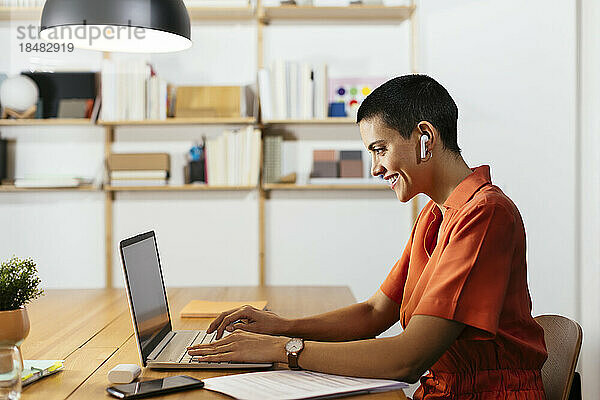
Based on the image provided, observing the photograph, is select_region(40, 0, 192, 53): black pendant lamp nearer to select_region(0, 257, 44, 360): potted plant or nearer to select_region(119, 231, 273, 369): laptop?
select_region(119, 231, 273, 369): laptop

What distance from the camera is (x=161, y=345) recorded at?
158cm

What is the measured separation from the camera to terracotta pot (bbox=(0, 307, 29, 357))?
48.7 inches

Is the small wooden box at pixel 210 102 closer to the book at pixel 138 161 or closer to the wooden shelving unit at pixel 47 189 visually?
the book at pixel 138 161

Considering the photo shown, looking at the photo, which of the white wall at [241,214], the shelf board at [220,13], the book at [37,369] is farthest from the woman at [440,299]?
the shelf board at [220,13]

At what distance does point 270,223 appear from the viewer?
3607 mm

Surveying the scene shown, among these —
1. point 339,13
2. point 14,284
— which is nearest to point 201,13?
point 339,13

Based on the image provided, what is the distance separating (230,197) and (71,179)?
31.5 inches

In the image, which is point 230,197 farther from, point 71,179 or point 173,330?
point 173,330

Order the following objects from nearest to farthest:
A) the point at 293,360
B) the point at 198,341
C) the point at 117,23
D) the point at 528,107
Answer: the point at 293,360
the point at 198,341
the point at 117,23
the point at 528,107

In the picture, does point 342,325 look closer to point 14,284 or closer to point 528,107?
point 14,284

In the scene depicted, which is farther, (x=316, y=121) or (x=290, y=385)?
(x=316, y=121)

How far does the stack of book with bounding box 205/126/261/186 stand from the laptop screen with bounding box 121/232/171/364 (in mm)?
Result: 1633

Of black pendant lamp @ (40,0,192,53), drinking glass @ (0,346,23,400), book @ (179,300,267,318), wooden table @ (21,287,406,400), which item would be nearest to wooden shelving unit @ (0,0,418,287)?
wooden table @ (21,287,406,400)

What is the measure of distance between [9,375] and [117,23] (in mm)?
1072
